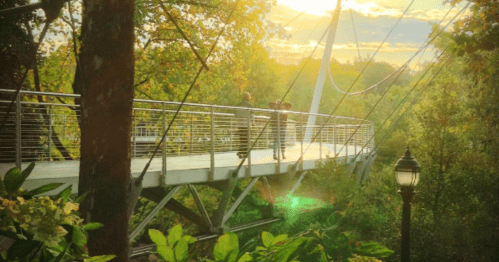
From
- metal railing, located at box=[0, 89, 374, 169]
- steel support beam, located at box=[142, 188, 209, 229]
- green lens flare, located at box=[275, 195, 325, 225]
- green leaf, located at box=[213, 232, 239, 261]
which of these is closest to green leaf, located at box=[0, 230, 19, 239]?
green leaf, located at box=[213, 232, 239, 261]

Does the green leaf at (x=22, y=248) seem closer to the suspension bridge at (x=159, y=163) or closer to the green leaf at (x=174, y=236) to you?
the green leaf at (x=174, y=236)

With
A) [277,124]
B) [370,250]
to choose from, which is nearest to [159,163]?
[277,124]

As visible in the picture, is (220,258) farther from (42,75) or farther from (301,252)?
(42,75)

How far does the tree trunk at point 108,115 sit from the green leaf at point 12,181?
149 cm

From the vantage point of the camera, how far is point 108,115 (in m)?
3.31

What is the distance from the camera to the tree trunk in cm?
331

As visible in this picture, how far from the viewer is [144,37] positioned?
1593 cm

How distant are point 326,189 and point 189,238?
42.4ft

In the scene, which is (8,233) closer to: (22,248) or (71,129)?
(22,248)

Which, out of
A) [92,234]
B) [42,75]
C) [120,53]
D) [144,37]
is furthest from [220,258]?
[42,75]

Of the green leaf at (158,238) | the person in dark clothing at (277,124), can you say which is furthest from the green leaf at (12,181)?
the person in dark clothing at (277,124)

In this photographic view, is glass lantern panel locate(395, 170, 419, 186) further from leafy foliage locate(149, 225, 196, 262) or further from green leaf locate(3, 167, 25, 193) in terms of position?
green leaf locate(3, 167, 25, 193)

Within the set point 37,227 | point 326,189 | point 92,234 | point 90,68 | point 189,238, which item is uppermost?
point 90,68

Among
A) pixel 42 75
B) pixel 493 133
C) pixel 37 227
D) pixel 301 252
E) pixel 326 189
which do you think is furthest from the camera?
pixel 42 75
